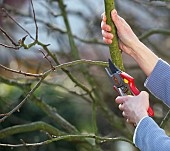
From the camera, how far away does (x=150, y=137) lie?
193 cm

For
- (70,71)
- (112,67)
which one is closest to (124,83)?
(112,67)

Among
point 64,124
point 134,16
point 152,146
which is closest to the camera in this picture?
point 152,146

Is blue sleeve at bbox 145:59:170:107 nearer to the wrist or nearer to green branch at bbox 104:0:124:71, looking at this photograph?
green branch at bbox 104:0:124:71

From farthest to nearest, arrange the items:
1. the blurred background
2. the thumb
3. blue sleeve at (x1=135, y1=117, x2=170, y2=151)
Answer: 1. the blurred background
2. the thumb
3. blue sleeve at (x1=135, y1=117, x2=170, y2=151)

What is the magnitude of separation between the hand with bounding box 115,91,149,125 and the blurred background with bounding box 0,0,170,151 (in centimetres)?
122

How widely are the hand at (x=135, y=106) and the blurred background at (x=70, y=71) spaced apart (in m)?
1.22

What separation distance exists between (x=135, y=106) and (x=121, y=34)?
1.25 ft

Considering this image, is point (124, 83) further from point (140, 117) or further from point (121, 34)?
point (121, 34)

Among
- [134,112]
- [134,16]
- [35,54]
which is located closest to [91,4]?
[134,16]

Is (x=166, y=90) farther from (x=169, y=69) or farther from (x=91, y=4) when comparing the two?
(x=91, y=4)

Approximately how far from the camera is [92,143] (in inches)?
135

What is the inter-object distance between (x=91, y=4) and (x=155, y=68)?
297 cm

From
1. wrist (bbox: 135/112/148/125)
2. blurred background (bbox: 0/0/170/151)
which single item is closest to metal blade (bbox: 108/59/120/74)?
wrist (bbox: 135/112/148/125)

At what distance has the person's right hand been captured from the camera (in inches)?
86.1
